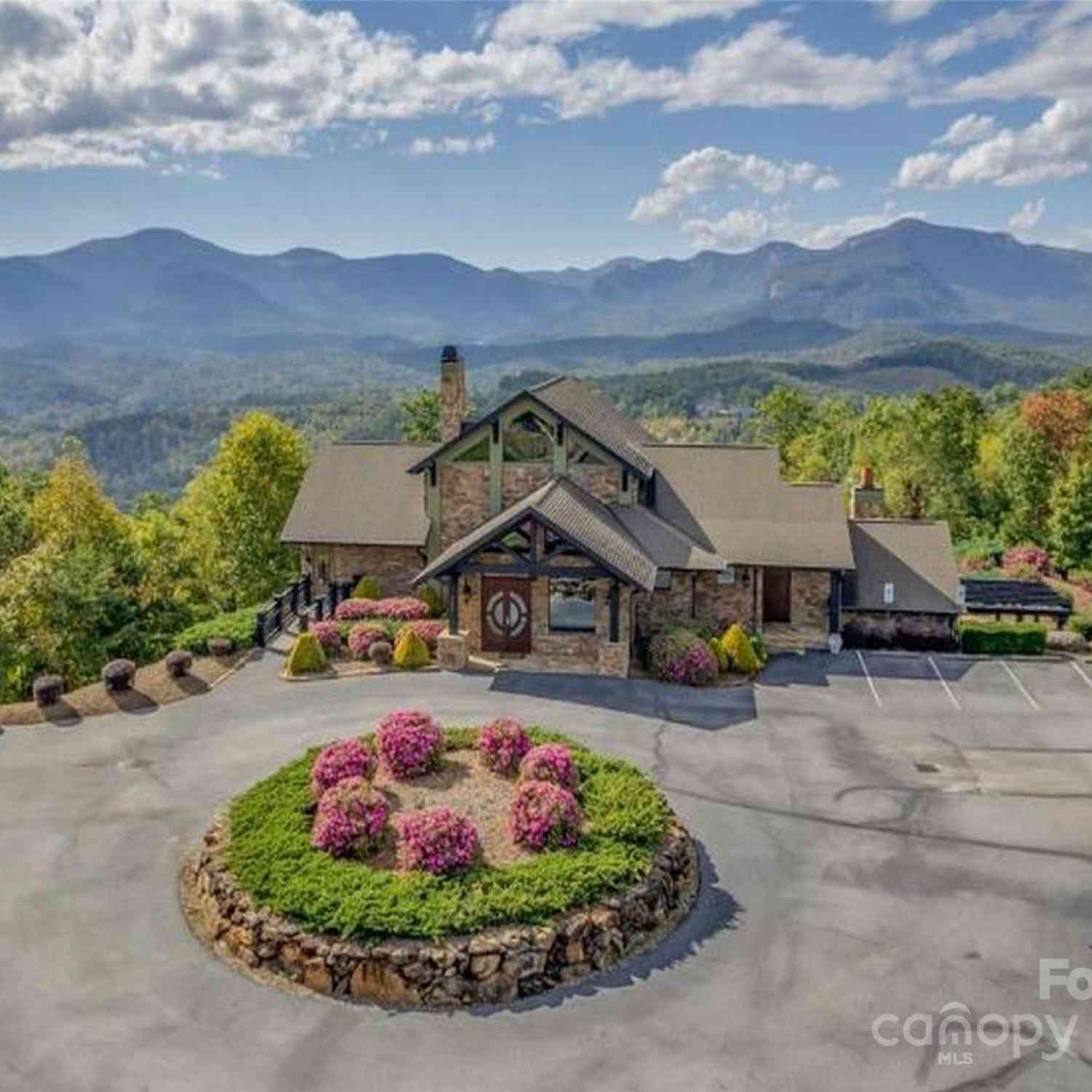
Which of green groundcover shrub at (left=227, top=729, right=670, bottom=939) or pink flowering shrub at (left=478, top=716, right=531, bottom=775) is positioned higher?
pink flowering shrub at (left=478, top=716, right=531, bottom=775)

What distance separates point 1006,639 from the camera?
105 ft

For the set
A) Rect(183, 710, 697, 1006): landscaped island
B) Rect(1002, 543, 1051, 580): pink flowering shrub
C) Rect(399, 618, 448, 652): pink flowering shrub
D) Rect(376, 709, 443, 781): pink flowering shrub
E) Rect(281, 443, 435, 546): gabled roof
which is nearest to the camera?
Rect(183, 710, 697, 1006): landscaped island

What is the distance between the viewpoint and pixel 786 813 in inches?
821

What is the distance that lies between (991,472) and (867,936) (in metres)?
51.3

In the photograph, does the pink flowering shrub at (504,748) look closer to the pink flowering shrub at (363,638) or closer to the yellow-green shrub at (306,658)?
the yellow-green shrub at (306,658)

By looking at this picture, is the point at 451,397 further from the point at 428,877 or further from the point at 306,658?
the point at 428,877

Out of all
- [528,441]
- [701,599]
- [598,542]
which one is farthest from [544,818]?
[528,441]

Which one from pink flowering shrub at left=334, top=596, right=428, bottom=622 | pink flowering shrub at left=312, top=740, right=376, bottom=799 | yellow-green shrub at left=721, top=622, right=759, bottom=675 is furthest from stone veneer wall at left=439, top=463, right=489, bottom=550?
pink flowering shrub at left=312, top=740, right=376, bottom=799

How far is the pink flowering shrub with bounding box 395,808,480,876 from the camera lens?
54.4ft

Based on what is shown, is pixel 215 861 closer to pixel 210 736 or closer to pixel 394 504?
pixel 210 736

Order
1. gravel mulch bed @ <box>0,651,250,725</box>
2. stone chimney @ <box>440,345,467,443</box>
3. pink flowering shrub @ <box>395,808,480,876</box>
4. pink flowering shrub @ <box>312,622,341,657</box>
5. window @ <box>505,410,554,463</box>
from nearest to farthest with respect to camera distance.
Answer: pink flowering shrub @ <box>395,808,480,876</box> < gravel mulch bed @ <box>0,651,250,725</box> < pink flowering shrub @ <box>312,622,341,657</box> < window @ <box>505,410,554,463</box> < stone chimney @ <box>440,345,467,443</box>

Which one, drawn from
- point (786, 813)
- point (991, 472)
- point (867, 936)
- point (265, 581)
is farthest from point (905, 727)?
point (991, 472)

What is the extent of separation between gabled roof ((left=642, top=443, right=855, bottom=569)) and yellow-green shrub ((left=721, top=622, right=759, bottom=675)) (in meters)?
3.44

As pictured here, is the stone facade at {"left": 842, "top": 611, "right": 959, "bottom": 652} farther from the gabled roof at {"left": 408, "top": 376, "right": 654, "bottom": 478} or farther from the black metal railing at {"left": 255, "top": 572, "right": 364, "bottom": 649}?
the black metal railing at {"left": 255, "top": 572, "right": 364, "bottom": 649}
